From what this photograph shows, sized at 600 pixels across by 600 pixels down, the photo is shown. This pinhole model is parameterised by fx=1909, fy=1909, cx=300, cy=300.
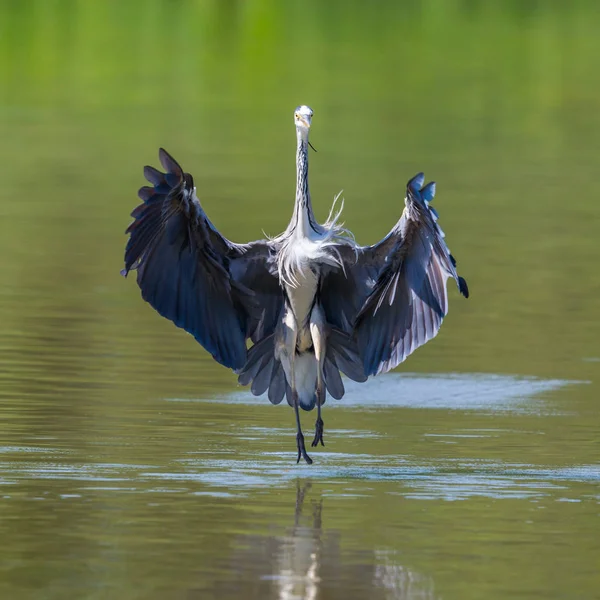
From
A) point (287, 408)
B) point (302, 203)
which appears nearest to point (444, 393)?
point (287, 408)

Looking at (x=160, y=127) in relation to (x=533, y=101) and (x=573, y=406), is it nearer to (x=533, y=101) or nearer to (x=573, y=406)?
(x=533, y=101)

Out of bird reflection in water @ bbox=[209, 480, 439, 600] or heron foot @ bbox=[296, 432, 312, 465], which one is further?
heron foot @ bbox=[296, 432, 312, 465]

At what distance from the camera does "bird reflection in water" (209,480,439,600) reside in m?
8.11

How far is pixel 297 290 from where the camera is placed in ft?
→ 38.4

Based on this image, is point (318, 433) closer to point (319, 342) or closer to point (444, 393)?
point (319, 342)

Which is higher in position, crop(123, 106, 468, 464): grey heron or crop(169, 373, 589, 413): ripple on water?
crop(123, 106, 468, 464): grey heron

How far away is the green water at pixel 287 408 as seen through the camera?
8719mm

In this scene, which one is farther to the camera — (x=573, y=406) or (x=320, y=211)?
(x=320, y=211)

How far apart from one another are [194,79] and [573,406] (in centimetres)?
2330

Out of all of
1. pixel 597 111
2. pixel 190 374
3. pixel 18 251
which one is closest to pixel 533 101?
pixel 597 111

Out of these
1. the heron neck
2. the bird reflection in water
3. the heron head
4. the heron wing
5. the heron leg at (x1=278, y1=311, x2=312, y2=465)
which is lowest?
the bird reflection in water

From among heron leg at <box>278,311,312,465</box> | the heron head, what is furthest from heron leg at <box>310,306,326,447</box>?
the heron head

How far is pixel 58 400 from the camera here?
12.2 m

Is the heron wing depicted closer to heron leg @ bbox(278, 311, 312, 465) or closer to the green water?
heron leg @ bbox(278, 311, 312, 465)
